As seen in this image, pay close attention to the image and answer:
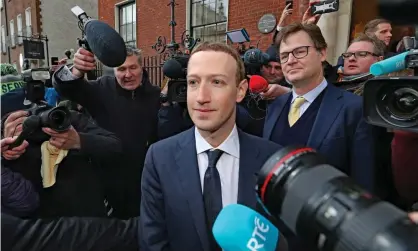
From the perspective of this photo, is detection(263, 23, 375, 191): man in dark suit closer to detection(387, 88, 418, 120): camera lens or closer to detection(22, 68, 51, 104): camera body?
detection(387, 88, 418, 120): camera lens

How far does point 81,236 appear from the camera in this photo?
1.18 m

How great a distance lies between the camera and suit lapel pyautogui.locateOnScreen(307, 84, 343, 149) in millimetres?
1464

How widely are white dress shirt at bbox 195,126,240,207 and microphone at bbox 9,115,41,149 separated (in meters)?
0.68

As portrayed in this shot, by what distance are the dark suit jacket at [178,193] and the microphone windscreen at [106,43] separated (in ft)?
1.59

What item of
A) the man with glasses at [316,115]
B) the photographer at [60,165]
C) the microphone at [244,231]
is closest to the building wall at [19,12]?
the photographer at [60,165]

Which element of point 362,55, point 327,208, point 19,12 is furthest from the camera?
point 19,12

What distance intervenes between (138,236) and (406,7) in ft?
3.93

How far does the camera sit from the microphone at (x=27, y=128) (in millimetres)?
1260

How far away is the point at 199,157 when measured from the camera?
1.27 metres

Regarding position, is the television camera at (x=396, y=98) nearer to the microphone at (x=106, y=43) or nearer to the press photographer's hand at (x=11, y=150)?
the microphone at (x=106, y=43)

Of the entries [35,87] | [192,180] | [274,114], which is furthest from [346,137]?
[35,87]

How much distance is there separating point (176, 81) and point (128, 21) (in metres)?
9.72

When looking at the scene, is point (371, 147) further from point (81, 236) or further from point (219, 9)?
point (219, 9)

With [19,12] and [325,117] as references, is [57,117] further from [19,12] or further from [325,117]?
[19,12]
